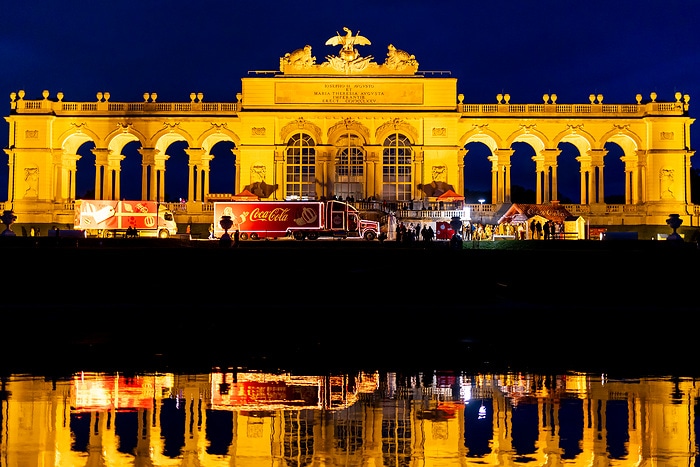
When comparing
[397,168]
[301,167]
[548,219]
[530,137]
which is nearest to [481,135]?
[530,137]

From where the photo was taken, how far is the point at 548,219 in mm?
52281

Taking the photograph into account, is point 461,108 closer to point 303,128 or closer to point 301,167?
point 303,128

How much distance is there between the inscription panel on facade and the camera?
68438 mm

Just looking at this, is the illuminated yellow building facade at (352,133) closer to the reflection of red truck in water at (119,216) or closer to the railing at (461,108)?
the railing at (461,108)

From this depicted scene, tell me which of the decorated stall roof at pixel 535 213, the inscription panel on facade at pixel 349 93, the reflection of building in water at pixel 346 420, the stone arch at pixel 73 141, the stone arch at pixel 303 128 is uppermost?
the inscription panel on facade at pixel 349 93

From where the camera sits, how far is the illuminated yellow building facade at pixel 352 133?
68.2 meters

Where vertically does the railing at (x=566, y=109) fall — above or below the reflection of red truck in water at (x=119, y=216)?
above

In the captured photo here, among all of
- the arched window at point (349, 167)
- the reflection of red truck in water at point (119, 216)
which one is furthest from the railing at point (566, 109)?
the reflection of red truck in water at point (119, 216)

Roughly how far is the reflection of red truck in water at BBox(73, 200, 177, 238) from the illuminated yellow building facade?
10.9m

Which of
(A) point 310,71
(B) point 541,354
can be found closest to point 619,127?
(A) point 310,71

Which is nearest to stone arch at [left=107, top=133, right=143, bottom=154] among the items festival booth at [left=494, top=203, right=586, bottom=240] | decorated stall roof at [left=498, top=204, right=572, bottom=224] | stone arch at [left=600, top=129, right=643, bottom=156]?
decorated stall roof at [left=498, top=204, right=572, bottom=224]

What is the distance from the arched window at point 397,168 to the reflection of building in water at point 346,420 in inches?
2119

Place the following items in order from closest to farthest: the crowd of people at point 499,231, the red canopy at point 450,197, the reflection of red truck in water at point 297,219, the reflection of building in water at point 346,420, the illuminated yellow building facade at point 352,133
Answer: the reflection of building in water at point 346,420 < the crowd of people at point 499,231 < the reflection of red truck in water at point 297,219 < the red canopy at point 450,197 < the illuminated yellow building facade at point 352,133

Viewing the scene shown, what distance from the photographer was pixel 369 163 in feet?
225
